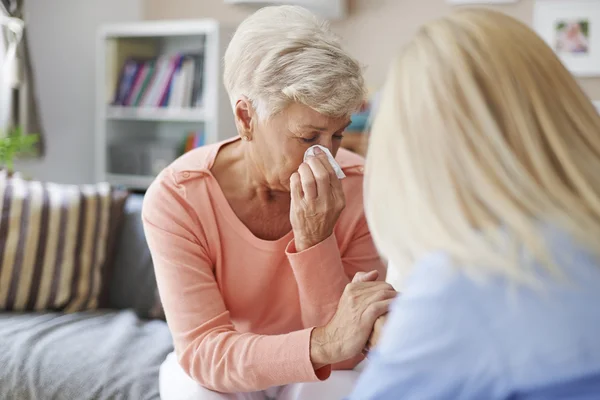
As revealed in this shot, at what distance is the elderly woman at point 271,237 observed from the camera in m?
1.28

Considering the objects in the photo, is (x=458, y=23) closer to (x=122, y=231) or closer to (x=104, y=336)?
(x=104, y=336)

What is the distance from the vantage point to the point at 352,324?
119 cm

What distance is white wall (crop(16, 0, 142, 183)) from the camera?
3703 millimetres

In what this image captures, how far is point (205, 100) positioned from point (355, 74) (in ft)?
7.49

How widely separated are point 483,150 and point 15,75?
2.92m

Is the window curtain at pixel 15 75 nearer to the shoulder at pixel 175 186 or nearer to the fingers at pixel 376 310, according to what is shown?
the shoulder at pixel 175 186

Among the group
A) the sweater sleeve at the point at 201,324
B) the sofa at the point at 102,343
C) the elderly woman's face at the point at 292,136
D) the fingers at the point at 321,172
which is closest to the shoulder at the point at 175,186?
the sweater sleeve at the point at 201,324

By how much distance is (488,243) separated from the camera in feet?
2.45

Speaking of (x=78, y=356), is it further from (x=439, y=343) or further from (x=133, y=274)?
(x=439, y=343)

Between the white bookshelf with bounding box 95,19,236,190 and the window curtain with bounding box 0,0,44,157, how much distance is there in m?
0.47

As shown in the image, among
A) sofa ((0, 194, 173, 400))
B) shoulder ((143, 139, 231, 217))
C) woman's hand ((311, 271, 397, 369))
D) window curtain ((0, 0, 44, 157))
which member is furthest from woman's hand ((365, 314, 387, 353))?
window curtain ((0, 0, 44, 157))

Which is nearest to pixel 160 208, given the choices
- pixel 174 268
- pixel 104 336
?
pixel 174 268

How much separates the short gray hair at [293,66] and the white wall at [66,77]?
2.55 m

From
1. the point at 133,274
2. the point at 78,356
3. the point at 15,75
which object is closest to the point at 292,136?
the point at 78,356
